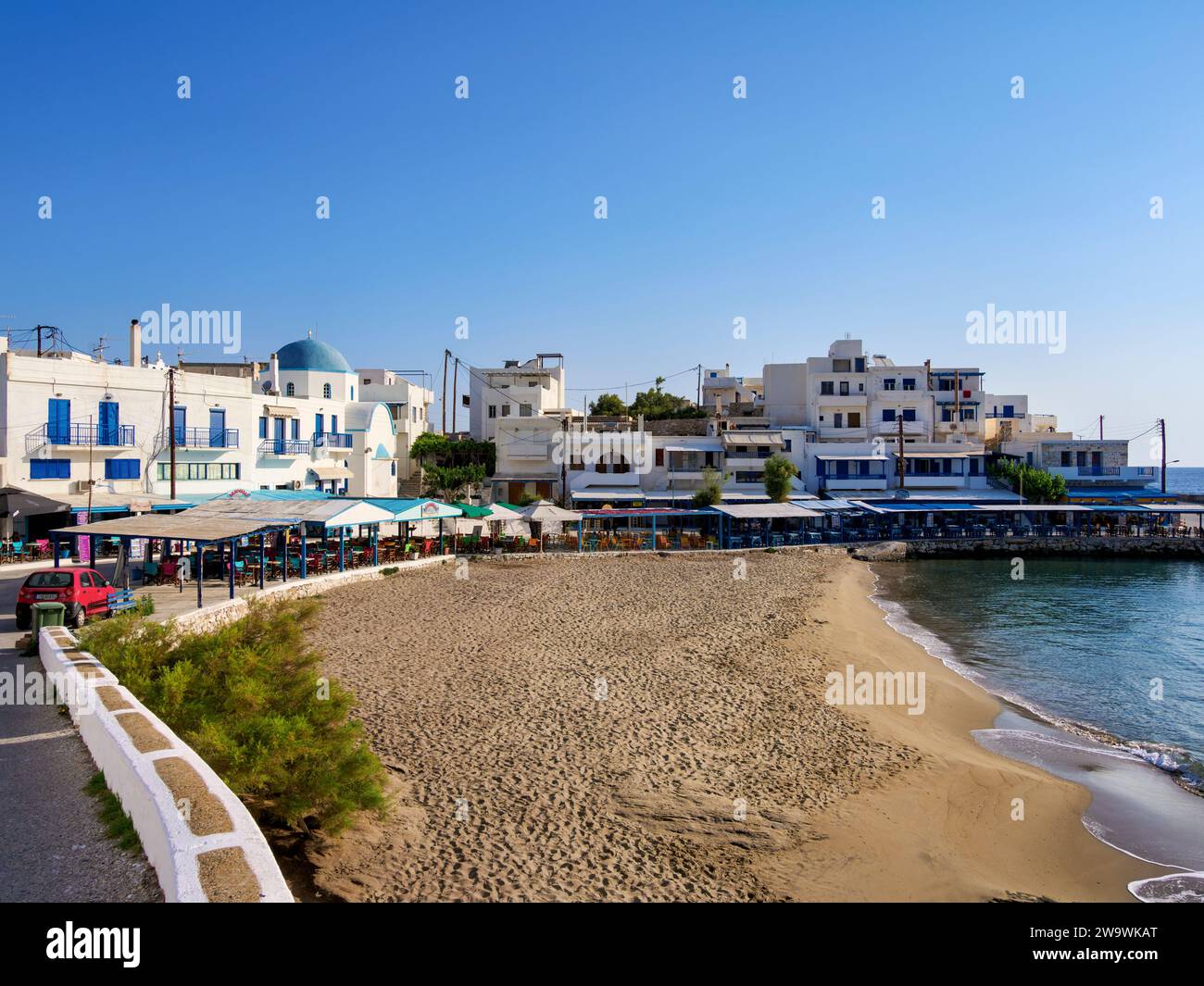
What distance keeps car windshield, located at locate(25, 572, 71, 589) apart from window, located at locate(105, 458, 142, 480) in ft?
56.4

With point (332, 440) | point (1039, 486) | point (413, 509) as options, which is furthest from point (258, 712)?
point (1039, 486)

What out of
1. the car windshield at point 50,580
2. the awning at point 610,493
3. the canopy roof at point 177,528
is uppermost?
the awning at point 610,493

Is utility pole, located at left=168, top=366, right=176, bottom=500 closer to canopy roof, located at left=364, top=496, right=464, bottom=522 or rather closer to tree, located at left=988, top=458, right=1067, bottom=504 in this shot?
canopy roof, located at left=364, top=496, right=464, bottom=522

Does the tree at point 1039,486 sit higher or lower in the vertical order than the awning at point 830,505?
higher

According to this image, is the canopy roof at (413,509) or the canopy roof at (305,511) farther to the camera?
the canopy roof at (413,509)

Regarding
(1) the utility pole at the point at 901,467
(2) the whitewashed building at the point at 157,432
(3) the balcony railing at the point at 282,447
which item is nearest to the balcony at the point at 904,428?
(1) the utility pole at the point at 901,467

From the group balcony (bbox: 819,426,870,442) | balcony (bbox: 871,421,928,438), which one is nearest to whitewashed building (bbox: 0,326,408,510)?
balcony (bbox: 819,426,870,442)

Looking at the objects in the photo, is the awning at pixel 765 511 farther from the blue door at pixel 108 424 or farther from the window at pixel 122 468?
the blue door at pixel 108 424

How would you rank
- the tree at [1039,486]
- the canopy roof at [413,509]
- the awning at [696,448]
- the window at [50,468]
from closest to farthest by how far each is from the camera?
the canopy roof at [413,509], the window at [50,468], the awning at [696,448], the tree at [1039,486]

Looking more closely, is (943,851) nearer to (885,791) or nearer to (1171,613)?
(885,791)

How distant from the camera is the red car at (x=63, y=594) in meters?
14.5

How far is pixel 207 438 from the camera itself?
109 feet
